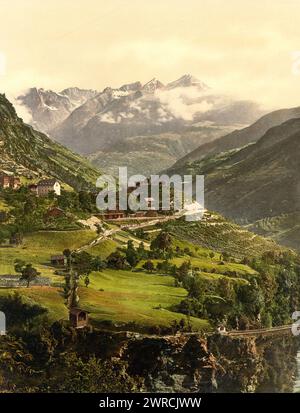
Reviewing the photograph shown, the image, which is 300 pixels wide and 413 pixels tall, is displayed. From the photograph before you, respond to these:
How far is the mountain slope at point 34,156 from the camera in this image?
167 feet

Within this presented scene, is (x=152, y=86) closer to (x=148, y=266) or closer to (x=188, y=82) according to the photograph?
(x=188, y=82)

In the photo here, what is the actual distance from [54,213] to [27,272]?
680 centimetres

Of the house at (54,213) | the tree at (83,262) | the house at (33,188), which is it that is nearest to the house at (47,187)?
the house at (33,188)

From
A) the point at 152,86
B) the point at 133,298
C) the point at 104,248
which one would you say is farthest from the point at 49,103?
the point at 133,298

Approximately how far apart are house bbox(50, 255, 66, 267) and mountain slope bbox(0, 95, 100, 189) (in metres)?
10.1

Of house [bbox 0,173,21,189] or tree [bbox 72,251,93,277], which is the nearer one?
tree [bbox 72,251,93,277]

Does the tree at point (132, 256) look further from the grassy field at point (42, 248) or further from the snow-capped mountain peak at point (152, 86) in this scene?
the snow-capped mountain peak at point (152, 86)

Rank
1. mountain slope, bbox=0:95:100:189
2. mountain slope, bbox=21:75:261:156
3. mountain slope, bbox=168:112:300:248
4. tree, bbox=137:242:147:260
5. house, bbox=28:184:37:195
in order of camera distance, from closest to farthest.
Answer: tree, bbox=137:242:147:260 < house, bbox=28:184:37:195 < mountain slope, bbox=21:75:261:156 < mountain slope, bbox=0:95:100:189 < mountain slope, bbox=168:112:300:248

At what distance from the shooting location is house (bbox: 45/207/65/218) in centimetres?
4273

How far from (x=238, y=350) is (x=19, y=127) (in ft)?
110

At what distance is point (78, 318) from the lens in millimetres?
36312

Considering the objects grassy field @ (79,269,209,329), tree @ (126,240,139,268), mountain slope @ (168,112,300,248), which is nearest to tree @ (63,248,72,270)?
grassy field @ (79,269,209,329)

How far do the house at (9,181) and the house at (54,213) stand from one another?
3270 mm

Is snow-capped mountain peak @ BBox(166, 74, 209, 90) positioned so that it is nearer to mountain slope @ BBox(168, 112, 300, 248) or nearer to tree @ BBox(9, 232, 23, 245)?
tree @ BBox(9, 232, 23, 245)
